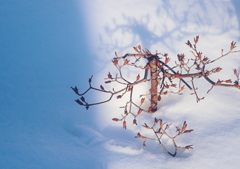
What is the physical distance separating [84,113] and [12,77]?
77 cm

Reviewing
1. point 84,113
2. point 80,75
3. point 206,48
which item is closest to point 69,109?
point 84,113

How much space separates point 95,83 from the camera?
2.21 m

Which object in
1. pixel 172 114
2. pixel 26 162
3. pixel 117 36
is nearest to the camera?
pixel 26 162

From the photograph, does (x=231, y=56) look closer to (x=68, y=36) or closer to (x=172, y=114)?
(x=172, y=114)

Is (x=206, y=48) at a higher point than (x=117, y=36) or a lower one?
lower

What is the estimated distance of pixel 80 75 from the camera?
89.3 inches

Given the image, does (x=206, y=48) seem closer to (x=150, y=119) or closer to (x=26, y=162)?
(x=150, y=119)

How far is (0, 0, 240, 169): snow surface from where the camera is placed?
1489 mm

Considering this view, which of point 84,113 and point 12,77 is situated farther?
point 12,77

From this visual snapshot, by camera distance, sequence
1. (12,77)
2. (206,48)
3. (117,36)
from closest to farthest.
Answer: (12,77) → (206,48) → (117,36)

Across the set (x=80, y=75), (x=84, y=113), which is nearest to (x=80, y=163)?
(x=84, y=113)

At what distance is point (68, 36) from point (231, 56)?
1.74 meters

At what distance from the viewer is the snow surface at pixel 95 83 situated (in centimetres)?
149

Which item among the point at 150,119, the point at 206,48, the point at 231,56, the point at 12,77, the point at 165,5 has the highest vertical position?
the point at 165,5
